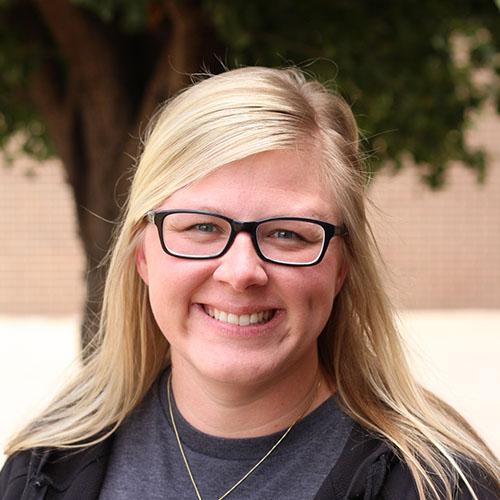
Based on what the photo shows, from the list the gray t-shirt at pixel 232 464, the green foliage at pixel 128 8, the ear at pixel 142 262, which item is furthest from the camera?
the green foliage at pixel 128 8

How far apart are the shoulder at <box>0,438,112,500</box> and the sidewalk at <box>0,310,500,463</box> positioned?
14.7 feet

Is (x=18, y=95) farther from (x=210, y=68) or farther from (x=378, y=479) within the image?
(x=378, y=479)

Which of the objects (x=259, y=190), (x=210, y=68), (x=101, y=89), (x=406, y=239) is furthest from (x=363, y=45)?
(x=406, y=239)

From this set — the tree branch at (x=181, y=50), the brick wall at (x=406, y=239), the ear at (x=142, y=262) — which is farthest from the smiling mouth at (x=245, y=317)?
the brick wall at (x=406, y=239)

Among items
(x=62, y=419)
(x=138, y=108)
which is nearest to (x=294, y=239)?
(x=62, y=419)

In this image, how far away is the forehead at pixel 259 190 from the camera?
6.04 feet

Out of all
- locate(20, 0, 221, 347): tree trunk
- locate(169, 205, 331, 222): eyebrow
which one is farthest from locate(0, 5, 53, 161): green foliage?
locate(169, 205, 331, 222): eyebrow

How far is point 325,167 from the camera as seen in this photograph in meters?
1.95

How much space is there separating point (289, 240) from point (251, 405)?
44 centimetres

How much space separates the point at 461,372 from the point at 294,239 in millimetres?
8007

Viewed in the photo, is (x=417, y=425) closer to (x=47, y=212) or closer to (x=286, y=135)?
(x=286, y=135)

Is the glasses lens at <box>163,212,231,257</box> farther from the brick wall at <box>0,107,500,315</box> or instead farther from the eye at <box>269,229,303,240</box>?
the brick wall at <box>0,107,500,315</box>

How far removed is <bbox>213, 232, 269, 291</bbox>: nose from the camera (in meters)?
1.80

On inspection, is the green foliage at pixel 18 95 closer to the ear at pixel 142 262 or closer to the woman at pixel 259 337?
the ear at pixel 142 262
